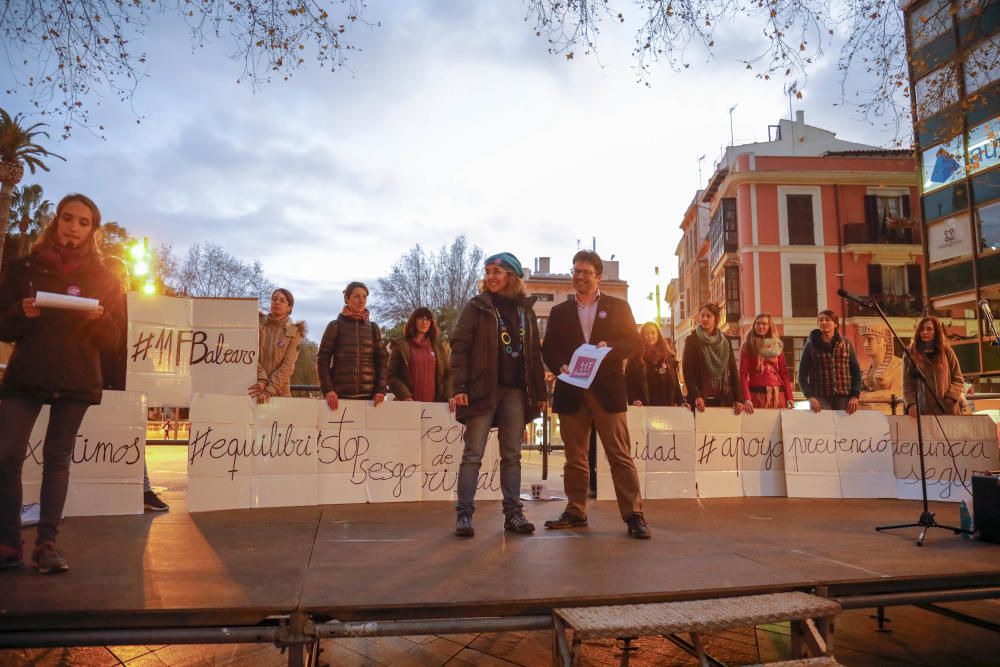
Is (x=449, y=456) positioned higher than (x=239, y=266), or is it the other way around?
(x=239, y=266)

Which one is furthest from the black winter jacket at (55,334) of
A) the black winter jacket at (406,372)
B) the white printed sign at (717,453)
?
the white printed sign at (717,453)

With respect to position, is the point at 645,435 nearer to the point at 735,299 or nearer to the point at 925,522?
the point at 925,522

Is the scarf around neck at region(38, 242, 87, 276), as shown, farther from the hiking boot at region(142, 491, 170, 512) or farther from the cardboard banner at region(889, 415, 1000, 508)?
the cardboard banner at region(889, 415, 1000, 508)

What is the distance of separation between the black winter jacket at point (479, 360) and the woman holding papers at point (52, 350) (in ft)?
6.50

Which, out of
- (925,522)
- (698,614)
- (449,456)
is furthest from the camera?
(449,456)

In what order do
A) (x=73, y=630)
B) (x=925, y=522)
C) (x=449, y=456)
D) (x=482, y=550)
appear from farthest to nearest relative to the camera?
1. (x=449, y=456)
2. (x=925, y=522)
3. (x=482, y=550)
4. (x=73, y=630)

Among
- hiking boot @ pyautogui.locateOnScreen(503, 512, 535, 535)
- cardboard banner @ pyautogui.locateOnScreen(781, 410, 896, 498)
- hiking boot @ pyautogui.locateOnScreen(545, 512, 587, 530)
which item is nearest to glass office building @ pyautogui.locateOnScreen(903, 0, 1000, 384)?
cardboard banner @ pyautogui.locateOnScreen(781, 410, 896, 498)

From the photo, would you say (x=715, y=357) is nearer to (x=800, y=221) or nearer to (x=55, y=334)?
(x=55, y=334)

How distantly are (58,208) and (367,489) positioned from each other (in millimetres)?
3340

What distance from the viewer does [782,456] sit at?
22.8ft

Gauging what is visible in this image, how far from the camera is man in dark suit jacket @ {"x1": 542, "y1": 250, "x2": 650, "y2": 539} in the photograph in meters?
4.50

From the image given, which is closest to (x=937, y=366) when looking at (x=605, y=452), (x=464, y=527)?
(x=605, y=452)

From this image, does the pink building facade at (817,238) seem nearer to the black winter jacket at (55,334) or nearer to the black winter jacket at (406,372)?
the black winter jacket at (406,372)

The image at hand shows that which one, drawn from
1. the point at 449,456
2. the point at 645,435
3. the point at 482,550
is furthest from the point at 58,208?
the point at 645,435
